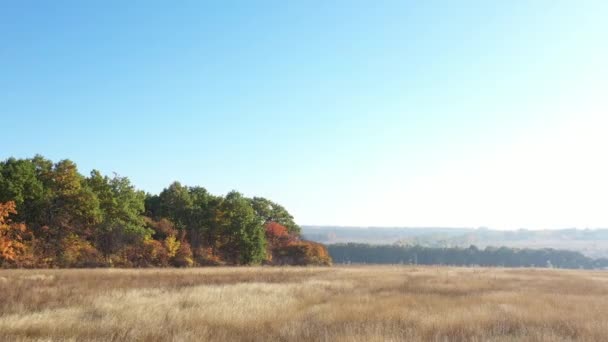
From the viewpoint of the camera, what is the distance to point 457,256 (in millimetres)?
179000

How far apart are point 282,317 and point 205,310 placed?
2258 mm

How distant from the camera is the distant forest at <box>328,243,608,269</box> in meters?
176

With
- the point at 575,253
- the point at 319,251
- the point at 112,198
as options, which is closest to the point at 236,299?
the point at 112,198

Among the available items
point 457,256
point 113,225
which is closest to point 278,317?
point 113,225

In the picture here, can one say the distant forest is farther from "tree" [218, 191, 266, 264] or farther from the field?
the field

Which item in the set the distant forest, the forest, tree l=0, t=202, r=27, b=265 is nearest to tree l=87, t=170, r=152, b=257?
the forest

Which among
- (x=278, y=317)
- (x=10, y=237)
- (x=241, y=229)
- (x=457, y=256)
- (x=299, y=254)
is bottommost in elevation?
(x=457, y=256)

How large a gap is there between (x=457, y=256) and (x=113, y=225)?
150694mm

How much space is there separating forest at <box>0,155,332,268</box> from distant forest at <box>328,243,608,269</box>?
105416 mm

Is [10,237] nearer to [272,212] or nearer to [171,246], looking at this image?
[171,246]

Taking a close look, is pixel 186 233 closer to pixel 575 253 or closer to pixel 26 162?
pixel 26 162

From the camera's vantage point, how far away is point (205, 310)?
1380cm

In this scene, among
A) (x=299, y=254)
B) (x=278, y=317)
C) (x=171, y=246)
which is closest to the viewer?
(x=278, y=317)

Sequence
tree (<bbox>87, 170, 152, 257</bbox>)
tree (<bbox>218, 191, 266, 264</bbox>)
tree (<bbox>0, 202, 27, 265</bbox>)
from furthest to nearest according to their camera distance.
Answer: tree (<bbox>218, 191, 266, 264</bbox>), tree (<bbox>87, 170, 152, 257</bbox>), tree (<bbox>0, 202, 27, 265</bbox>)
